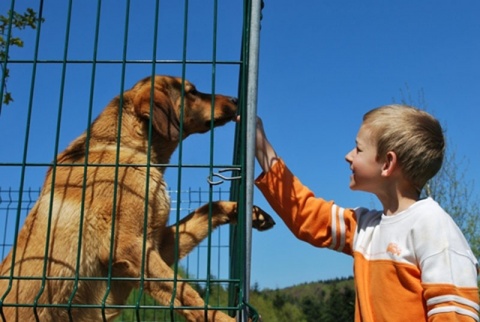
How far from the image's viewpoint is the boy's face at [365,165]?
2639 mm

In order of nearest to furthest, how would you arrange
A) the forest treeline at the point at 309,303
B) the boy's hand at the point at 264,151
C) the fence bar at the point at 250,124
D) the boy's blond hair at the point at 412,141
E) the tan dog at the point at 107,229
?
the boy's blond hair at the point at 412,141, the fence bar at the point at 250,124, the boy's hand at the point at 264,151, the tan dog at the point at 107,229, the forest treeline at the point at 309,303

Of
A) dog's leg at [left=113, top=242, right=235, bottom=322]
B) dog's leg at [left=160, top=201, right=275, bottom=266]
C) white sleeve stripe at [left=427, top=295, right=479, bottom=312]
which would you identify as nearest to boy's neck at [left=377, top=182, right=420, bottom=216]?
white sleeve stripe at [left=427, top=295, right=479, bottom=312]

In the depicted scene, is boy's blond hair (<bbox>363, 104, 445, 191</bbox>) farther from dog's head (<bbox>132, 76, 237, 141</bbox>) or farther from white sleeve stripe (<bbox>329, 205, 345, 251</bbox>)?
dog's head (<bbox>132, 76, 237, 141</bbox>)

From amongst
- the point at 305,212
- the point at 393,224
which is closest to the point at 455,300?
the point at 393,224

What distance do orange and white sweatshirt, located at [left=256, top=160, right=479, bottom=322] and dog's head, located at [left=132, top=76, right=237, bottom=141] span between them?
1.34 metres

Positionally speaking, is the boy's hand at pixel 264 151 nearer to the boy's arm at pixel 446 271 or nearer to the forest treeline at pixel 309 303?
the boy's arm at pixel 446 271

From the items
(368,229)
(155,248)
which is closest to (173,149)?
(155,248)

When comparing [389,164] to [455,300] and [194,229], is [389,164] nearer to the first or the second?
[455,300]

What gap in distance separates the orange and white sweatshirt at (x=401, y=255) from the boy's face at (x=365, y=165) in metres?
0.16

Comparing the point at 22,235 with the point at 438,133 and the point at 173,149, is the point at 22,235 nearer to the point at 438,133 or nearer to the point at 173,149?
the point at 173,149

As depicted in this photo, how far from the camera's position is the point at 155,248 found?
3570 millimetres

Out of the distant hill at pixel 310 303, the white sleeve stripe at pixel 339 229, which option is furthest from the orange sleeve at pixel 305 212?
the distant hill at pixel 310 303

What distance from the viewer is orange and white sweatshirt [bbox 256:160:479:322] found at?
221cm

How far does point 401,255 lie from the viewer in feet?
7.87
